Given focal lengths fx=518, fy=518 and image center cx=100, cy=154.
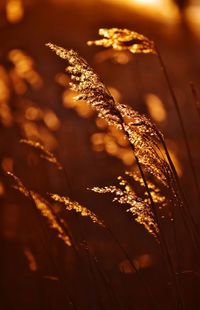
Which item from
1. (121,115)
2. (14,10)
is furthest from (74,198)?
(14,10)

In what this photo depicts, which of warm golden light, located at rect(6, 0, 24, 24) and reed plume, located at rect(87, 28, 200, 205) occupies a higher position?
warm golden light, located at rect(6, 0, 24, 24)

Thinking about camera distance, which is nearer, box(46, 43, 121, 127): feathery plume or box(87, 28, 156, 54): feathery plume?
box(46, 43, 121, 127): feathery plume

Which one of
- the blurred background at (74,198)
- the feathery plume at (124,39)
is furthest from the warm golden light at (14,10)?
the feathery plume at (124,39)

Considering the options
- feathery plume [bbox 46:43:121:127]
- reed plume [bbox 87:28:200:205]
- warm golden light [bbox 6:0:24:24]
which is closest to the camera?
feathery plume [bbox 46:43:121:127]

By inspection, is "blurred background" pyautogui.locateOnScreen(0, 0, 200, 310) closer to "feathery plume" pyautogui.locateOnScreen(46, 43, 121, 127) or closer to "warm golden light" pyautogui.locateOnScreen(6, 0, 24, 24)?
"warm golden light" pyautogui.locateOnScreen(6, 0, 24, 24)

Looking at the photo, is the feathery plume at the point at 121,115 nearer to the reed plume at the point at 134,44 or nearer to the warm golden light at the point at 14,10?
the reed plume at the point at 134,44

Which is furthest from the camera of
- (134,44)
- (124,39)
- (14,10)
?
(14,10)

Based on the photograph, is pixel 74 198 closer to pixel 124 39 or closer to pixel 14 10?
pixel 124 39

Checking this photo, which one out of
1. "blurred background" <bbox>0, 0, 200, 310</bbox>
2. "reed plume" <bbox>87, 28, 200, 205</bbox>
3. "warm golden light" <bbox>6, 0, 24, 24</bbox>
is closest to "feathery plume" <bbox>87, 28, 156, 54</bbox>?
"reed plume" <bbox>87, 28, 200, 205</bbox>

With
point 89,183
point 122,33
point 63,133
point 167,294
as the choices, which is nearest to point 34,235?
point 167,294

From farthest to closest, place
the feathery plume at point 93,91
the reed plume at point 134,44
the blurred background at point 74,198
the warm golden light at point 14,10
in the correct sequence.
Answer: the warm golden light at point 14,10 → the blurred background at point 74,198 → the reed plume at point 134,44 → the feathery plume at point 93,91

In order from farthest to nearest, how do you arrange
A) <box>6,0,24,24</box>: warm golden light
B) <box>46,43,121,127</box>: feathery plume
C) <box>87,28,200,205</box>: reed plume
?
<box>6,0,24,24</box>: warm golden light
<box>87,28,200,205</box>: reed plume
<box>46,43,121,127</box>: feathery plume
